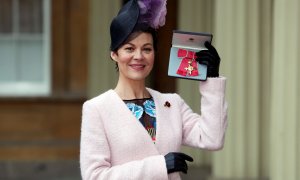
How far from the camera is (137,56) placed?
2.84 meters

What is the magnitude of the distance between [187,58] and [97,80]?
6.43 metres

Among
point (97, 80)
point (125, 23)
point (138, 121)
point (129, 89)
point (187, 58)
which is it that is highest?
point (125, 23)

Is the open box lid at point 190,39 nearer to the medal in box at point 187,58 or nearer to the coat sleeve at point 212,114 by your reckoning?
the medal in box at point 187,58

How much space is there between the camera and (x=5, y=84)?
10.0 metres

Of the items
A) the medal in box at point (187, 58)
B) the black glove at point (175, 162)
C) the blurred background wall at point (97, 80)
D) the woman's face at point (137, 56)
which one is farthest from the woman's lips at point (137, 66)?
the blurred background wall at point (97, 80)

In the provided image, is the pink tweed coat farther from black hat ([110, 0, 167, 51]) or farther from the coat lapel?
black hat ([110, 0, 167, 51])

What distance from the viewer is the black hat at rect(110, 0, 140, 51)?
9.25 ft

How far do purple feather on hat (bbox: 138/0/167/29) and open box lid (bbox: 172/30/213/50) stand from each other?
88mm

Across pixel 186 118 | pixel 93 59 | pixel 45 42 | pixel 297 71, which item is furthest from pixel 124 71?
pixel 45 42

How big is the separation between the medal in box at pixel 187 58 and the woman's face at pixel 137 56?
0.09 m

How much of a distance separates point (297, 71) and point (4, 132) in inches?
205

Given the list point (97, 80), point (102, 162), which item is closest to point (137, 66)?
point (102, 162)

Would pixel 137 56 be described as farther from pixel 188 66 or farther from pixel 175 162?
pixel 175 162

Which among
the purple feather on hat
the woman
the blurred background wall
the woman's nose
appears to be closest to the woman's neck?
the woman
